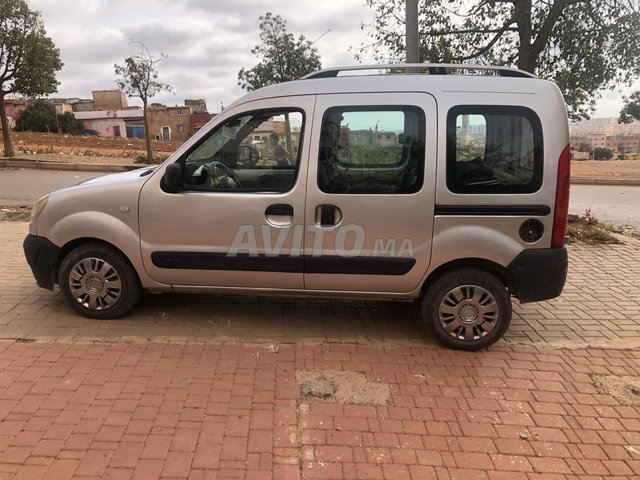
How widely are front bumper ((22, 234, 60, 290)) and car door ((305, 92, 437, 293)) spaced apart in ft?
7.20

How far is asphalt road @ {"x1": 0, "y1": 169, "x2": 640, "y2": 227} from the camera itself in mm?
10742

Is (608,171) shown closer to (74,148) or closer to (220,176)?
(220,176)

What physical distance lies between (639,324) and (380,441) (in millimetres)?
3109

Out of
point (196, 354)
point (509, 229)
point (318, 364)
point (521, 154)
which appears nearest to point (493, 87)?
point (521, 154)

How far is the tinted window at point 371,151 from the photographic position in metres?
3.73

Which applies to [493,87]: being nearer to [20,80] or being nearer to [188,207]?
[188,207]

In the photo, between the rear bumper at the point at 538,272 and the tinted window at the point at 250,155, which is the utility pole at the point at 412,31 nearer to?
the tinted window at the point at 250,155

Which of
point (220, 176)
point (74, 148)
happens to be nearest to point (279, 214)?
point (220, 176)

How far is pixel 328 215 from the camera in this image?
3.81 metres

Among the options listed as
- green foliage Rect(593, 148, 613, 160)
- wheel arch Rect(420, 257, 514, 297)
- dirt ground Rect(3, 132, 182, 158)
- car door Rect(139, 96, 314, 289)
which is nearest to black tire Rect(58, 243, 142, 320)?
car door Rect(139, 96, 314, 289)

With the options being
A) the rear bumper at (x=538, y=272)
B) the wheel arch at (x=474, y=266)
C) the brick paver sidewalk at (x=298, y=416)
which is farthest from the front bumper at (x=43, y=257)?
the rear bumper at (x=538, y=272)

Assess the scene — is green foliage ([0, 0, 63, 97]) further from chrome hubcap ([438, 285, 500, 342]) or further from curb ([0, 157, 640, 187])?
chrome hubcap ([438, 285, 500, 342])

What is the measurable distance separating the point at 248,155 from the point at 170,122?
7051 centimetres

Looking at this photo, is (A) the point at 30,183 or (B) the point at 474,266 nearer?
(B) the point at 474,266
